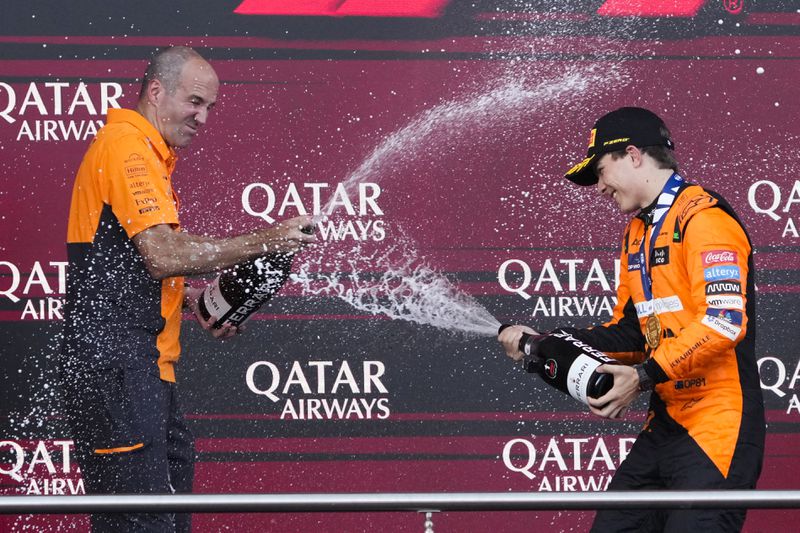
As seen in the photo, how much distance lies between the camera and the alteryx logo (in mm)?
2428

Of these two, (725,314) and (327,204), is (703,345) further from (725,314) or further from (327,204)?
(327,204)

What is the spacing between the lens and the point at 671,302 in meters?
2.58

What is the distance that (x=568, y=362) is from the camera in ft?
8.57

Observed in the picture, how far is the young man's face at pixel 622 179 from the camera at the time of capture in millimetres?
2689

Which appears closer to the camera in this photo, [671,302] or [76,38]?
[671,302]

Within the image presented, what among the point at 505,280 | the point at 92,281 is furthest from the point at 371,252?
the point at 92,281

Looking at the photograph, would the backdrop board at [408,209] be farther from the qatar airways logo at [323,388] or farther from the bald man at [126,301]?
the bald man at [126,301]

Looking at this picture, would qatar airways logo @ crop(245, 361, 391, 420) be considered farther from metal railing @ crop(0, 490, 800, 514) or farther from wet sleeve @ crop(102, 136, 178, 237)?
metal railing @ crop(0, 490, 800, 514)

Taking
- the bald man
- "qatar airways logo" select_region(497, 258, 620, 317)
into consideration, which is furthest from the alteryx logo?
"qatar airways logo" select_region(497, 258, 620, 317)

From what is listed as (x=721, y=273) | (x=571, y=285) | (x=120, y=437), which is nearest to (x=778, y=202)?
(x=571, y=285)

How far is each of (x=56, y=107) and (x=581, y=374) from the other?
1.95m

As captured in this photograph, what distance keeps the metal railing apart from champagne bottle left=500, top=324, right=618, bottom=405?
793 mm

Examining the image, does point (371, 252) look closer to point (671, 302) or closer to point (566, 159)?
point (566, 159)

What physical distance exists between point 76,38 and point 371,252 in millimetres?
1156
